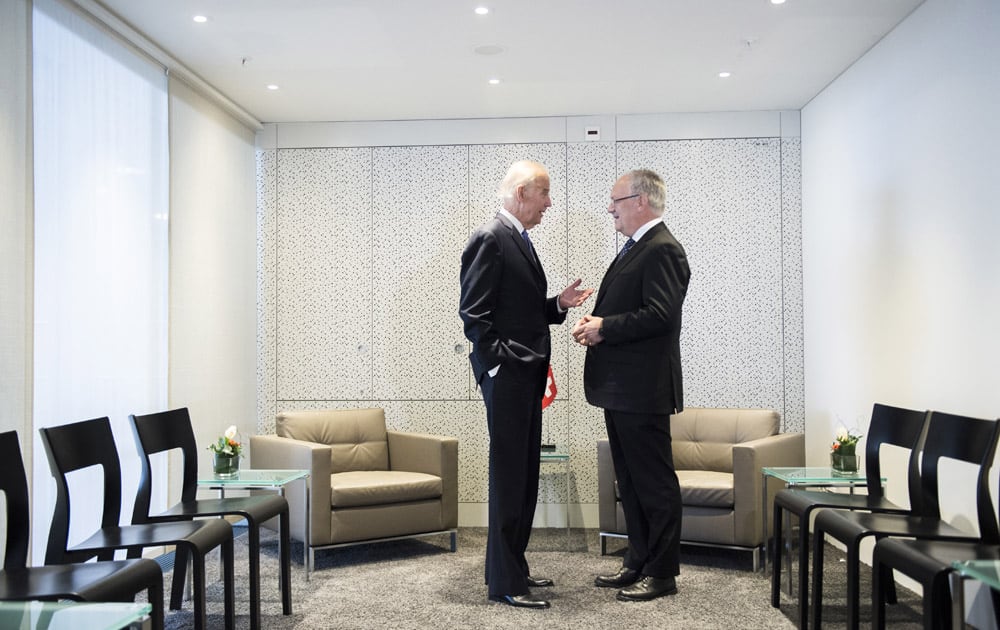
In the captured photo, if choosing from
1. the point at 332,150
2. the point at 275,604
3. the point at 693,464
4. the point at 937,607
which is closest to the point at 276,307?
the point at 332,150

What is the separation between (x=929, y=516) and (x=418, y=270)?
3.73 metres

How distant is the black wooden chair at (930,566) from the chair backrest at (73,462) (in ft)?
8.62

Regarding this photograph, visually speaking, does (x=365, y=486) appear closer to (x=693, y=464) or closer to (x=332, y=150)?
(x=693, y=464)

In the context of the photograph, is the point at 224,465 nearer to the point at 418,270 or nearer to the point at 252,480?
the point at 252,480

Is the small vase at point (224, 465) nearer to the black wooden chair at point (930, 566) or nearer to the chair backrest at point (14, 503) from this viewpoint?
the chair backrest at point (14, 503)

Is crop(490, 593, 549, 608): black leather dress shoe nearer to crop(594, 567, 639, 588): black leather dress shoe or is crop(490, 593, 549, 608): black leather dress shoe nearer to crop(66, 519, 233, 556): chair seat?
crop(594, 567, 639, 588): black leather dress shoe

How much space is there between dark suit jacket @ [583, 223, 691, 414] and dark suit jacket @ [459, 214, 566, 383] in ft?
0.97

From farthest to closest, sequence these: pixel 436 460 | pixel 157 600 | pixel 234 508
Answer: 1. pixel 436 460
2. pixel 234 508
3. pixel 157 600

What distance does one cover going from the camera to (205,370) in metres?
5.18

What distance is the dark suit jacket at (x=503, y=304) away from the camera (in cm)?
358

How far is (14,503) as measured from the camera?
8.55 feet

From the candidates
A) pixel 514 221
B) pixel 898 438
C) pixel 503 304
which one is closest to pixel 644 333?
pixel 503 304

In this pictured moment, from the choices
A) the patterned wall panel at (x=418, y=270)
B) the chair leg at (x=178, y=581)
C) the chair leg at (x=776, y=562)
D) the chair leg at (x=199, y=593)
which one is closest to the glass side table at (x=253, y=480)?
the chair leg at (x=178, y=581)

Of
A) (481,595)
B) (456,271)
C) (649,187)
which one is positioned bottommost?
(481,595)
